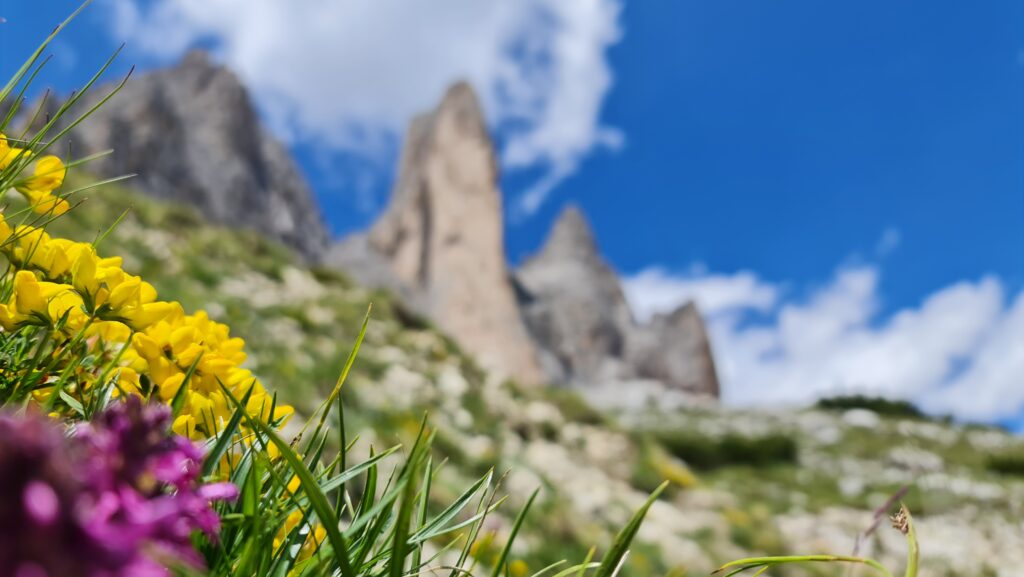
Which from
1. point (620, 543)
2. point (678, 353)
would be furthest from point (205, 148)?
point (620, 543)

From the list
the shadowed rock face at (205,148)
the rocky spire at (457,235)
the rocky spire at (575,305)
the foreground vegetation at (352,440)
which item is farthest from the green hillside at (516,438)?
the rocky spire at (575,305)

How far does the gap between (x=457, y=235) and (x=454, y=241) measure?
1.29ft

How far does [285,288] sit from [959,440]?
58.1 ft

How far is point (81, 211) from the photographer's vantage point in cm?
655

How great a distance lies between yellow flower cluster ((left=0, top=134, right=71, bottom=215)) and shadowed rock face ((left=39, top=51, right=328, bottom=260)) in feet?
112

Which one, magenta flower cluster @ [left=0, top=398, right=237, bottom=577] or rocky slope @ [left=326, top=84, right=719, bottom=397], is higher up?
rocky slope @ [left=326, top=84, right=719, bottom=397]

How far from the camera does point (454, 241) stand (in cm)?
4109

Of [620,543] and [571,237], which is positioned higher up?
[571,237]

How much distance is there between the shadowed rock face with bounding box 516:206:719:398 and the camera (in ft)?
163

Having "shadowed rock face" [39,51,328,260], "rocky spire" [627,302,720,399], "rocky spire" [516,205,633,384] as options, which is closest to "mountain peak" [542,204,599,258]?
"rocky spire" [516,205,633,384]

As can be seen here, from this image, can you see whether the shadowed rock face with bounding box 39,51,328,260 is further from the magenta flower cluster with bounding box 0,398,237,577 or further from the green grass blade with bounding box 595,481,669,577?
the magenta flower cluster with bounding box 0,398,237,577

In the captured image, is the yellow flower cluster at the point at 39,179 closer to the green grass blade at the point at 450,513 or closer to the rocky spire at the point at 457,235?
the green grass blade at the point at 450,513

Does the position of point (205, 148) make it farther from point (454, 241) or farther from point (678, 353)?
point (678, 353)

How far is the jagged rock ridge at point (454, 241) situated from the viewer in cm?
3809
